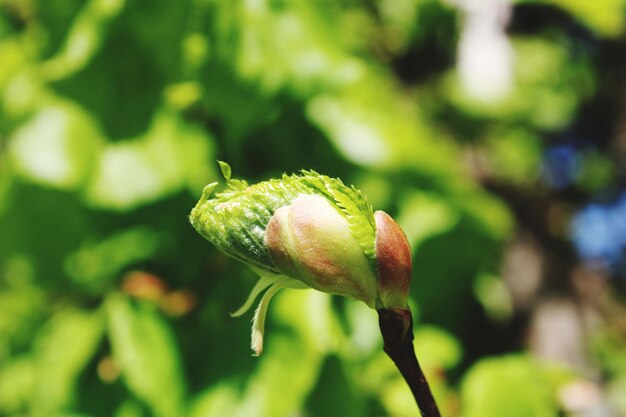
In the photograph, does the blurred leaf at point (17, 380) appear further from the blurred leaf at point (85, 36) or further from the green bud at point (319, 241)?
the green bud at point (319, 241)

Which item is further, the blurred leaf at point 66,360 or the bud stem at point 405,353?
the blurred leaf at point 66,360

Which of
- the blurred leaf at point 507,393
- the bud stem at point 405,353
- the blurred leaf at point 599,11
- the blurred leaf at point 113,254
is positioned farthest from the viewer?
the blurred leaf at point 599,11

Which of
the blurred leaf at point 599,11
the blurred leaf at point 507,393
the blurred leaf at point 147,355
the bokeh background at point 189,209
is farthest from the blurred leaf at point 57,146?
the blurred leaf at point 599,11

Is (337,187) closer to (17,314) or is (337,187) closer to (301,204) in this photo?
(301,204)

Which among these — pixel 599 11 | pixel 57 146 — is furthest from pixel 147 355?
pixel 599 11

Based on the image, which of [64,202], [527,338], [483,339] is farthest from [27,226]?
[527,338]

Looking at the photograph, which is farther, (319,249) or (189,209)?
(189,209)

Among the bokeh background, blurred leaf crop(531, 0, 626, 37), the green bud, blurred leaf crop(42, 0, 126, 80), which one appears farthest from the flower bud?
blurred leaf crop(531, 0, 626, 37)

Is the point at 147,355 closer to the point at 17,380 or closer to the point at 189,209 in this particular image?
the point at 189,209
